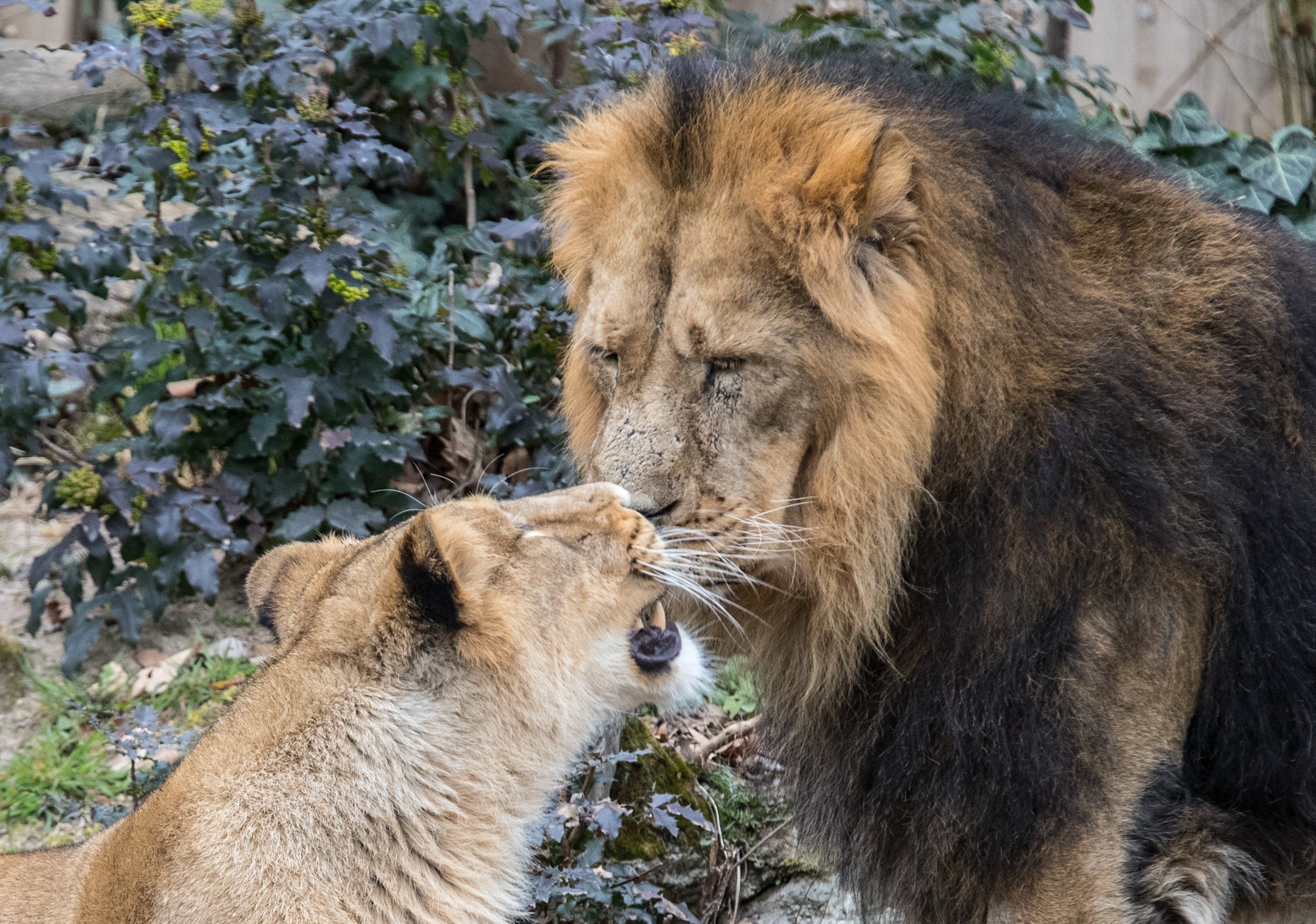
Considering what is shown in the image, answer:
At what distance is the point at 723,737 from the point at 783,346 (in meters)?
2.20

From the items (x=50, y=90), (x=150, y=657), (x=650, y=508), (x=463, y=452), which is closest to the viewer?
(x=650, y=508)

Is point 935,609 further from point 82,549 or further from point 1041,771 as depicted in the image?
point 82,549

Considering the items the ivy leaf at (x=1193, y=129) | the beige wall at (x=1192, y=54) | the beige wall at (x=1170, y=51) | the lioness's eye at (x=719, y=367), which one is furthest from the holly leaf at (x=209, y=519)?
the beige wall at (x=1192, y=54)

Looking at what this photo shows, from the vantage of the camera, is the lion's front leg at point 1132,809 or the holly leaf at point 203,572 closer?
the lion's front leg at point 1132,809

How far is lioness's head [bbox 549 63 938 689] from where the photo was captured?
266cm

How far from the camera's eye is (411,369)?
512 centimetres

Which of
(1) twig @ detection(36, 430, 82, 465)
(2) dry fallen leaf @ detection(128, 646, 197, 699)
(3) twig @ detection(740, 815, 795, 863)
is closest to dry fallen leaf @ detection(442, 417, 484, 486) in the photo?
(2) dry fallen leaf @ detection(128, 646, 197, 699)

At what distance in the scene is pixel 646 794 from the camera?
3914 mm

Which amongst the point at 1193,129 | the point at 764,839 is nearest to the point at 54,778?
the point at 764,839

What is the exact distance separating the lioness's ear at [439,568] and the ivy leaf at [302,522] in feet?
7.30

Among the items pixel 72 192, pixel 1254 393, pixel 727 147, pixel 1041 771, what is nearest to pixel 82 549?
pixel 72 192

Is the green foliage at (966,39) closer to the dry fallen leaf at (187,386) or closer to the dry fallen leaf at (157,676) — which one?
the dry fallen leaf at (187,386)

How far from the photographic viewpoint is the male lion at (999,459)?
8.75 ft

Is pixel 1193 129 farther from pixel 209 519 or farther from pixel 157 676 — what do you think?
pixel 157 676
